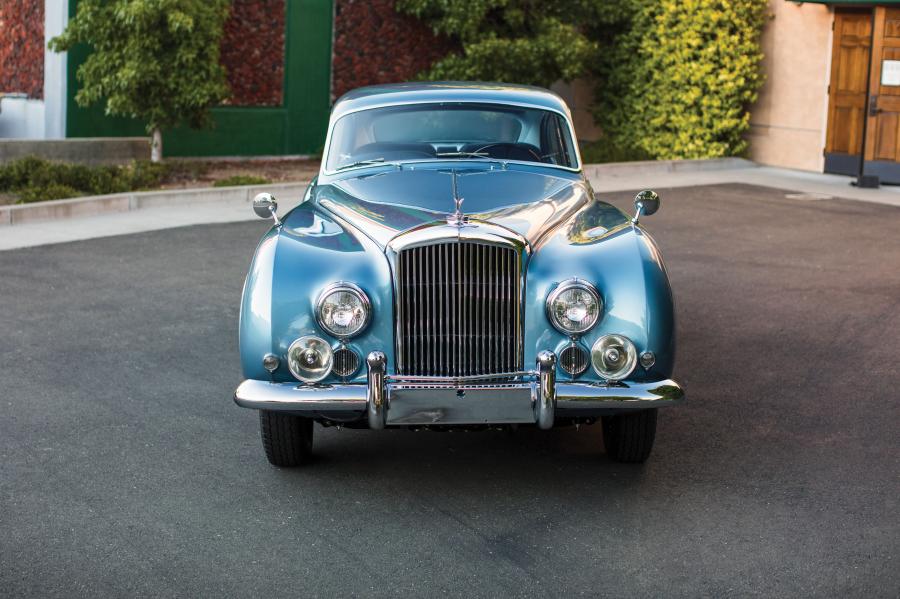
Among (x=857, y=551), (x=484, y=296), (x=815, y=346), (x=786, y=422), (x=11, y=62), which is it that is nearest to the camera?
(x=857, y=551)

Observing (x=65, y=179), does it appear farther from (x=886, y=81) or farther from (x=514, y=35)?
(x=886, y=81)

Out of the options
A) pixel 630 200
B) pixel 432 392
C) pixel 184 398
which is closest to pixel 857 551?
pixel 432 392

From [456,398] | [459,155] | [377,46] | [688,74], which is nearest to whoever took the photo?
[456,398]

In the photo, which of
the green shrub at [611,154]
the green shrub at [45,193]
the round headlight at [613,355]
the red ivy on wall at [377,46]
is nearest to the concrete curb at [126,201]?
the green shrub at [45,193]

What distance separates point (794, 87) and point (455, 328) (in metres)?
15.2

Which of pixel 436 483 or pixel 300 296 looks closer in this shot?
pixel 300 296

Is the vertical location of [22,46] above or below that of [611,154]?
above

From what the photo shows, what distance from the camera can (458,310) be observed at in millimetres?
5355

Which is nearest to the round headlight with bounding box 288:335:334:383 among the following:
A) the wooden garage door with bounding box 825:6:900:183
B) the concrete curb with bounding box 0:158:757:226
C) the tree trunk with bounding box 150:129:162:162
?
the concrete curb with bounding box 0:158:757:226

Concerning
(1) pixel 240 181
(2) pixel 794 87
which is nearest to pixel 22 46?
(1) pixel 240 181

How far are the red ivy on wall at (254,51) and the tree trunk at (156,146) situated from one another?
1.96 m

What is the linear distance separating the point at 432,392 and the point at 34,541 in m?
1.67

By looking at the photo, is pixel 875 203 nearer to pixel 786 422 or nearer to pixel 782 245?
pixel 782 245

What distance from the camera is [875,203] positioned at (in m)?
15.8
